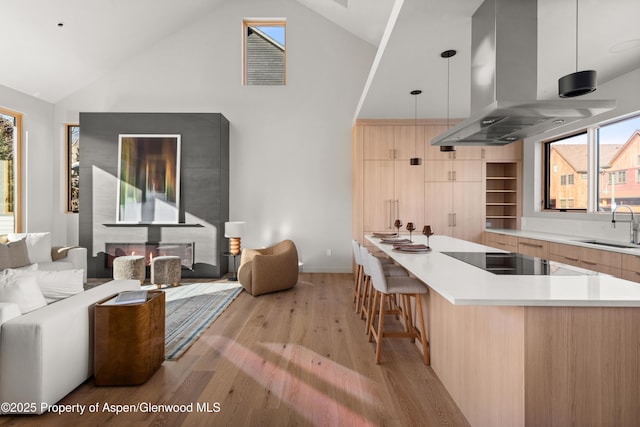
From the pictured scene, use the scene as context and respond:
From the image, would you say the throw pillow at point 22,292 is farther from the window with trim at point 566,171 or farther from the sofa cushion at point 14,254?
the window with trim at point 566,171

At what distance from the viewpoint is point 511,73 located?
2.46m

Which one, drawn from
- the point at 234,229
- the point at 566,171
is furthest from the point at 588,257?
the point at 234,229

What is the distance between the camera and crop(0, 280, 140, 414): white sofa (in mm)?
1926

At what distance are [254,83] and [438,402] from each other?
19.1ft

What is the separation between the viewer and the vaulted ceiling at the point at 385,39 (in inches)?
104

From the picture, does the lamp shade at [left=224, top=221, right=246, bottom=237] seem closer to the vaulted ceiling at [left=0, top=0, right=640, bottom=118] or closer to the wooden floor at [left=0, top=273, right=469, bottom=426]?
the wooden floor at [left=0, top=273, right=469, bottom=426]

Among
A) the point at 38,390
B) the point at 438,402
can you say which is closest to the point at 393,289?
the point at 438,402

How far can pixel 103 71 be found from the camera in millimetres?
6066

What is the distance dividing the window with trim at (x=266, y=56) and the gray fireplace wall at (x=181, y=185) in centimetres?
124

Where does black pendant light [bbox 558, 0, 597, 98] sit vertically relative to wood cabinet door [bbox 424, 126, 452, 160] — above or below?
below

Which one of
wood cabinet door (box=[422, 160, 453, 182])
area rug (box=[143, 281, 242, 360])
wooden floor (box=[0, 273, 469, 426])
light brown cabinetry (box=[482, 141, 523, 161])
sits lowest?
wooden floor (box=[0, 273, 469, 426])

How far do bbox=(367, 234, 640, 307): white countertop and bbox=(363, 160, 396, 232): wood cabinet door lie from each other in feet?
10.7

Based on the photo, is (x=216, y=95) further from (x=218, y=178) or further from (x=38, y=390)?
(x=38, y=390)

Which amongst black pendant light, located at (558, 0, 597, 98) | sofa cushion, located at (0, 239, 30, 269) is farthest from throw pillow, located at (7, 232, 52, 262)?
black pendant light, located at (558, 0, 597, 98)
